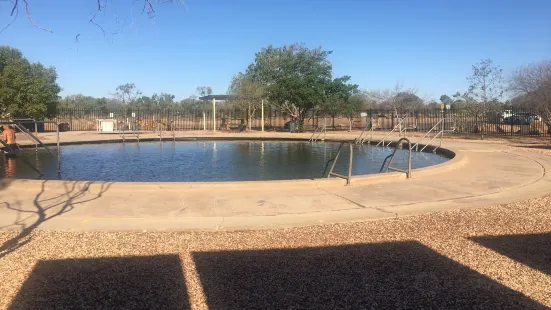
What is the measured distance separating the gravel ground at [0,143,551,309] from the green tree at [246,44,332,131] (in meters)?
25.1

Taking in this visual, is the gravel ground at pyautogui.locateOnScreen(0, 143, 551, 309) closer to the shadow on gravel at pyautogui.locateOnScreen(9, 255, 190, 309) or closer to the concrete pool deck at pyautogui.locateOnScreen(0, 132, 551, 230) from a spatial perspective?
the shadow on gravel at pyautogui.locateOnScreen(9, 255, 190, 309)

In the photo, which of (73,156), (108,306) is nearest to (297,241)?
(108,306)

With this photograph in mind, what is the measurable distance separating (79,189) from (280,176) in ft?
17.3

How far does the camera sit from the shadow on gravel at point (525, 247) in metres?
4.38

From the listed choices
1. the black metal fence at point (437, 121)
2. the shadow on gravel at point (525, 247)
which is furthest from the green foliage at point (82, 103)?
the shadow on gravel at point (525, 247)

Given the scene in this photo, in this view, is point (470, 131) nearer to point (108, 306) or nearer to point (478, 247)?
point (478, 247)

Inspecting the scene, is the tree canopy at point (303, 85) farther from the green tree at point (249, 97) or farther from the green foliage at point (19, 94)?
the green foliage at point (19, 94)

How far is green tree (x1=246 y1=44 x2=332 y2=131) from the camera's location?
30438mm

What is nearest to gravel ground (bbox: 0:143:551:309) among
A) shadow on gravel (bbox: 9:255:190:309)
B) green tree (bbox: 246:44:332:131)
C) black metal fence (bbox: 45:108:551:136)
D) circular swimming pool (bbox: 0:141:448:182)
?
shadow on gravel (bbox: 9:255:190:309)

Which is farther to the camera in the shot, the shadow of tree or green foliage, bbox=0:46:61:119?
green foliage, bbox=0:46:61:119

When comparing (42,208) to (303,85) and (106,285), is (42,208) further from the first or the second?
(303,85)

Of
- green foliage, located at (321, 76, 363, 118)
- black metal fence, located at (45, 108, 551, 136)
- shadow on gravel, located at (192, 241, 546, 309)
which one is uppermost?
green foliage, located at (321, 76, 363, 118)

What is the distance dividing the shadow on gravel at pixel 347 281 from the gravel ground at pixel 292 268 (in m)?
0.01

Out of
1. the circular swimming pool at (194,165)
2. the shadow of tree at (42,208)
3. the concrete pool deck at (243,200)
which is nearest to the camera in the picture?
the shadow of tree at (42,208)
